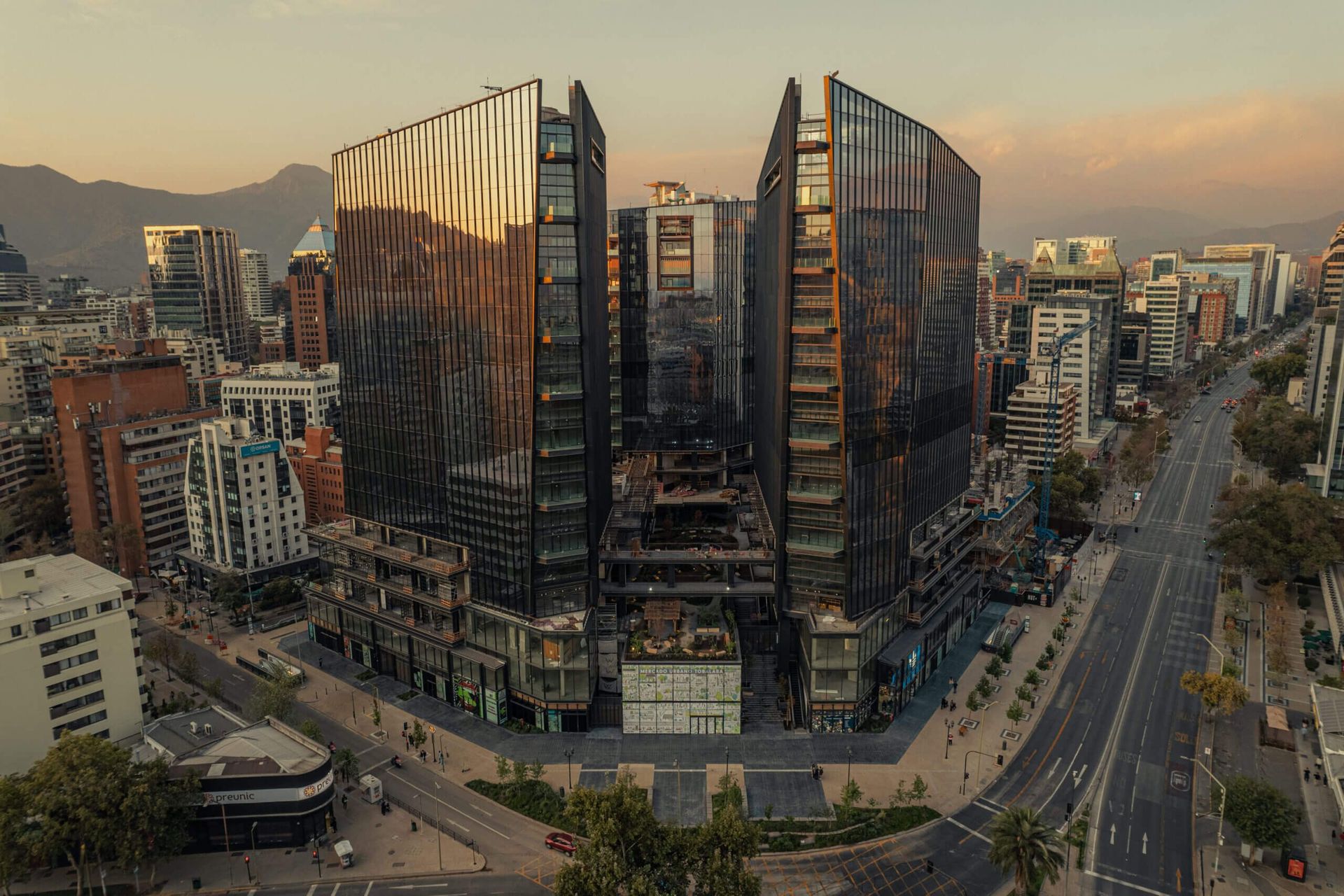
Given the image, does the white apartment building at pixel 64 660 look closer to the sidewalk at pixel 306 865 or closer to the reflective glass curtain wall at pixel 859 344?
the sidewalk at pixel 306 865

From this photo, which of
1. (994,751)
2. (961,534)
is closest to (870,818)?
(994,751)

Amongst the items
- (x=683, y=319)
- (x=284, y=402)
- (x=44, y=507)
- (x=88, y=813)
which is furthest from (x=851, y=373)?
(x=44, y=507)

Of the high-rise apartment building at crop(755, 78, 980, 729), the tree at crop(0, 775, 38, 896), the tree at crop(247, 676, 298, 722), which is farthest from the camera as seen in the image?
the tree at crop(247, 676, 298, 722)

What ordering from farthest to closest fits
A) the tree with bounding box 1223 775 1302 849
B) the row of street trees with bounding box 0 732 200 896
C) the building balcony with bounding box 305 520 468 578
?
1. the building balcony with bounding box 305 520 468 578
2. the tree with bounding box 1223 775 1302 849
3. the row of street trees with bounding box 0 732 200 896

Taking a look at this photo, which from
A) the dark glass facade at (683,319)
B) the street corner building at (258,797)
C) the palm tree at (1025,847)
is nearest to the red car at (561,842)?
the street corner building at (258,797)

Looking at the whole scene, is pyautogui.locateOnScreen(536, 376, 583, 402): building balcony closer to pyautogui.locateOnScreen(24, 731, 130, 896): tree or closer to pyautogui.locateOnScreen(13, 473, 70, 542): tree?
pyautogui.locateOnScreen(24, 731, 130, 896): tree

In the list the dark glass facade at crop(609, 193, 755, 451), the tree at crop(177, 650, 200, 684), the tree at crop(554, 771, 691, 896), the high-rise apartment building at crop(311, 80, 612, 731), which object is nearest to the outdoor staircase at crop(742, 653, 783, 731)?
the high-rise apartment building at crop(311, 80, 612, 731)

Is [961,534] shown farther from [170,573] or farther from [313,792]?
[170,573]
